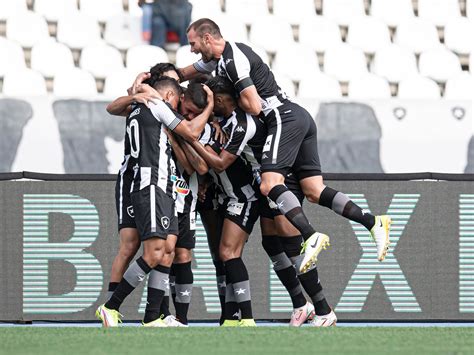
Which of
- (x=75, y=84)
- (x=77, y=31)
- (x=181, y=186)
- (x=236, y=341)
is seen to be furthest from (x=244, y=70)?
(x=77, y=31)

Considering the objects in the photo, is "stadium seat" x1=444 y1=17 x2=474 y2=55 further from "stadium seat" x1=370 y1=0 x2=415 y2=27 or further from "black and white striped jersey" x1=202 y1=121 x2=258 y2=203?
"black and white striped jersey" x1=202 y1=121 x2=258 y2=203

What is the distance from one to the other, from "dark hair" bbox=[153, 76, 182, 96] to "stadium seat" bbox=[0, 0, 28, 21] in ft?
20.3

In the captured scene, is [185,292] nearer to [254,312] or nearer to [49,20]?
[254,312]

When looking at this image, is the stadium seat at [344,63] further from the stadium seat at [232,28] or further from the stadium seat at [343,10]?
the stadium seat at [232,28]

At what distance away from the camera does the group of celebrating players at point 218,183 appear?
721 centimetres

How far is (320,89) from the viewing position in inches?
506

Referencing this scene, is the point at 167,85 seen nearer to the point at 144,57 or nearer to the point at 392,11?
the point at 144,57

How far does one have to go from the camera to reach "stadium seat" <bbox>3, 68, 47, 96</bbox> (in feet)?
39.8

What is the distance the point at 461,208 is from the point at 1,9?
6597 mm

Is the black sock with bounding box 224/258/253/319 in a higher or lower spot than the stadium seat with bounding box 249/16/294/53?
lower

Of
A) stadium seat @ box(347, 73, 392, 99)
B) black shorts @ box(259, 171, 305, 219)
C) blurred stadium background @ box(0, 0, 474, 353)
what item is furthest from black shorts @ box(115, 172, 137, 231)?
stadium seat @ box(347, 73, 392, 99)

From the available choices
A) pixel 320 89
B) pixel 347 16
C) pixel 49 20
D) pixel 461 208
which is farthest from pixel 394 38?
pixel 461 208

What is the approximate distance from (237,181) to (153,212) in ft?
2.94

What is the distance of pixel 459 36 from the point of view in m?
14.2
